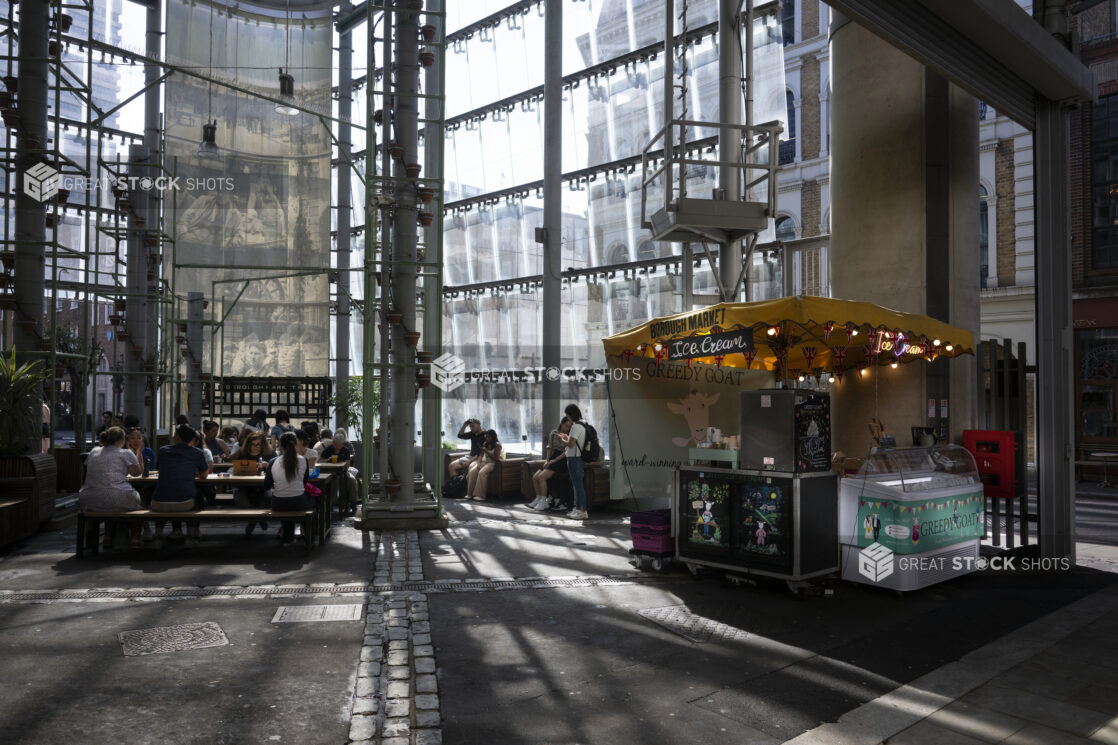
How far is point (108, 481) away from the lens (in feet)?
30.3

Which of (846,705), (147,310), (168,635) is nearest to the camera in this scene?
(846,705)

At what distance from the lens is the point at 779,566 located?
300 inches

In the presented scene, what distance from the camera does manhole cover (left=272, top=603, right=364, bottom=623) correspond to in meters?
6.77

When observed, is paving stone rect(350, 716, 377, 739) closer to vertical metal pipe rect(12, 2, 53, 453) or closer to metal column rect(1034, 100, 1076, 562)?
metal column rect(1034, 100, 1076, 562)

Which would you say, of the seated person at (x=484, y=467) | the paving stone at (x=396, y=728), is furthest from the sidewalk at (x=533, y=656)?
the seated person at (x=484, y=467)

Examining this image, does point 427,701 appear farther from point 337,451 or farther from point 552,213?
point 552,213

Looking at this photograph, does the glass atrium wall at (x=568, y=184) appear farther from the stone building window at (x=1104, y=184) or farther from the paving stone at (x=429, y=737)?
the paving stone at (x=429, y=737)

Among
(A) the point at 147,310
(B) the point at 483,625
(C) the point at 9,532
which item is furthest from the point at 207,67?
(B) the point at 483,625

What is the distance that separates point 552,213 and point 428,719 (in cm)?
1370

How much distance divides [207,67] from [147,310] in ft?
34.7

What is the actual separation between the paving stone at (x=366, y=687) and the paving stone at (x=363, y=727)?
353 mm

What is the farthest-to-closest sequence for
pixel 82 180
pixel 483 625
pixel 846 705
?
pixel 82 180 → pixel 483 625 → pixel 846 705

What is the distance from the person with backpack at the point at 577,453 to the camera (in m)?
13.0

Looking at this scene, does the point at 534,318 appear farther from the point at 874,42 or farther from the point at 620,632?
the point at 620,632
